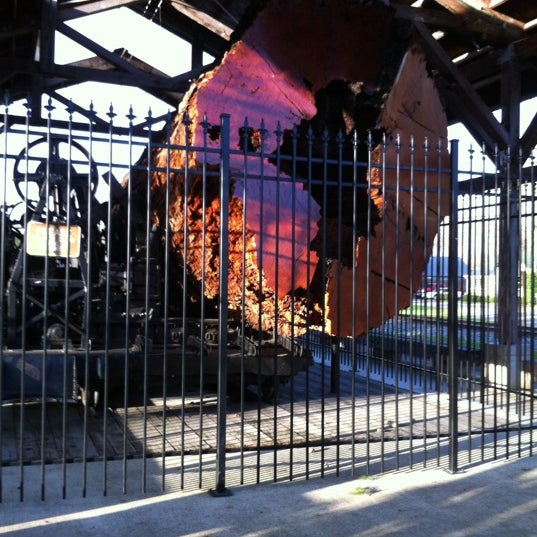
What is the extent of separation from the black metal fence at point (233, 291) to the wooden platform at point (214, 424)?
0.12 ft

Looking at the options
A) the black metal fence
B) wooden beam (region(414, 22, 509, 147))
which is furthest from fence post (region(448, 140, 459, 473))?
wooden beam (region(414, 22, 509, 147))

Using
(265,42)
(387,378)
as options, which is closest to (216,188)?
(265,42)

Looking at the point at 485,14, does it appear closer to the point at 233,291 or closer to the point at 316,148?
the point at 316,148

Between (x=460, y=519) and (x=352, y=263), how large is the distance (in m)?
1.91

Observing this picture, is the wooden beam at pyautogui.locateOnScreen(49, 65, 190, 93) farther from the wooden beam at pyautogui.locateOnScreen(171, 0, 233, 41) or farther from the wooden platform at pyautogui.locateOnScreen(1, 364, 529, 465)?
the wooden platform at pyautogui.locateOnScreen(1, 364, 529, 465)

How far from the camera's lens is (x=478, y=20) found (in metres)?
7.57

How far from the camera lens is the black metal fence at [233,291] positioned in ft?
13.0

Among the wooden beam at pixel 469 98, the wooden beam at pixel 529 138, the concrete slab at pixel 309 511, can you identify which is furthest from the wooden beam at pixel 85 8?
the concrete slab at pixel 309 511

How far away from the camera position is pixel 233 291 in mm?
4871

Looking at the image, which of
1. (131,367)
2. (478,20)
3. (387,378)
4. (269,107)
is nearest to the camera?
(269,107)

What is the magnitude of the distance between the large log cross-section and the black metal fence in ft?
0.07

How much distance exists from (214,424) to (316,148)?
2728 mm

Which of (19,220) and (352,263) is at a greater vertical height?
(19,220)

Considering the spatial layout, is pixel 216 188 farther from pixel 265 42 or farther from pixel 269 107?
pixel 265 42
